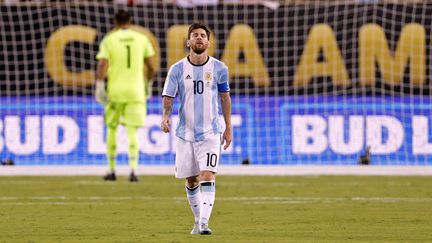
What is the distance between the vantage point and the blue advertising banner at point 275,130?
1808 centimetres

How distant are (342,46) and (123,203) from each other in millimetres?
7196

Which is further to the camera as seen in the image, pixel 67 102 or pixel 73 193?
pixel 67 102

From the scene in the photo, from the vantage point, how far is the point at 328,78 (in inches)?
752

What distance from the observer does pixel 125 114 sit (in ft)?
52.6

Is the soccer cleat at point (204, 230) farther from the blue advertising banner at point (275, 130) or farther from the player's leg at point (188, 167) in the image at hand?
the blue advertising banner at point (275, 130)

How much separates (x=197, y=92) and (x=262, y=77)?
9.82 meters

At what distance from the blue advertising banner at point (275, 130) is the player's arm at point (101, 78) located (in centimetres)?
197

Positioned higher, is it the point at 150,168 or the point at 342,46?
the point at 342,46

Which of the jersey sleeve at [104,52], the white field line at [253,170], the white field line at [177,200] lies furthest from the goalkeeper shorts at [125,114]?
the white field line at [177,200]

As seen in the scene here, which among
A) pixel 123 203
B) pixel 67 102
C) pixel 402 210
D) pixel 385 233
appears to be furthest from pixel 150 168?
pixel 385 233

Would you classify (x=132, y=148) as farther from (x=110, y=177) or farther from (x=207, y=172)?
(x=207, y=172)

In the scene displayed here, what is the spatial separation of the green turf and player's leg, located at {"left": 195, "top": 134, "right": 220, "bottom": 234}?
0.58ft

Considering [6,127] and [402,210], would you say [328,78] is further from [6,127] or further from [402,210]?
[402,210]

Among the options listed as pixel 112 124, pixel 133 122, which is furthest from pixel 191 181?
pixel 112 124
